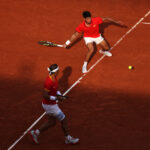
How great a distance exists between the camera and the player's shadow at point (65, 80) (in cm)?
1248

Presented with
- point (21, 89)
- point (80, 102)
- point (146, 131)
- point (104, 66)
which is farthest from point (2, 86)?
point (146, 131)

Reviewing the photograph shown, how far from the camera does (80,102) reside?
11711 millimetres

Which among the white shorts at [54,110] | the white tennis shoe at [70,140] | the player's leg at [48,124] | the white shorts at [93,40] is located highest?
the white shorts at [93,40]

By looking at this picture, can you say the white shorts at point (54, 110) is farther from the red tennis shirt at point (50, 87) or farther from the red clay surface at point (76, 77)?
the red clay surface at point (76, 77)

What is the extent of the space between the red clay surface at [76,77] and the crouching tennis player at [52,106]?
35 cm

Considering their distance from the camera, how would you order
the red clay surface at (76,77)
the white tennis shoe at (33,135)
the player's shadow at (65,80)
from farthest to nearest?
the player's shadow at (65,80) < the red clay surface at (76,77) < the white tennis shoe at (33,135)

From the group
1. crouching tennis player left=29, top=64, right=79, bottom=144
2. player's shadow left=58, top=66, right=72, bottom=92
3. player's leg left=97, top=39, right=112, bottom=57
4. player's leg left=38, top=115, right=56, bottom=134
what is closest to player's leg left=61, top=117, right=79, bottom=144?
crouching tennis player left=29, top=64, right=79, bottom=144

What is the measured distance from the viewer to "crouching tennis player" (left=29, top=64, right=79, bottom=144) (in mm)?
9508

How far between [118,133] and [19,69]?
16.1 feet

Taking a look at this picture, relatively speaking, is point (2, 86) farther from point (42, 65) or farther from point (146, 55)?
point (146, 55)

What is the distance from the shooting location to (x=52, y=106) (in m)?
9.65

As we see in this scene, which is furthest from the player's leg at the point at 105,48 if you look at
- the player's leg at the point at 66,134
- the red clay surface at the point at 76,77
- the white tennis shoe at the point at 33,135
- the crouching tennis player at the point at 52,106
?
the white tennis shoe at the point at 33,135

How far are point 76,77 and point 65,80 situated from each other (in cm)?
44

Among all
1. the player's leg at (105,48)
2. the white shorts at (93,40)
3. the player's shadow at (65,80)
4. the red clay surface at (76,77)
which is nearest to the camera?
the red clay surface at (76,77)
